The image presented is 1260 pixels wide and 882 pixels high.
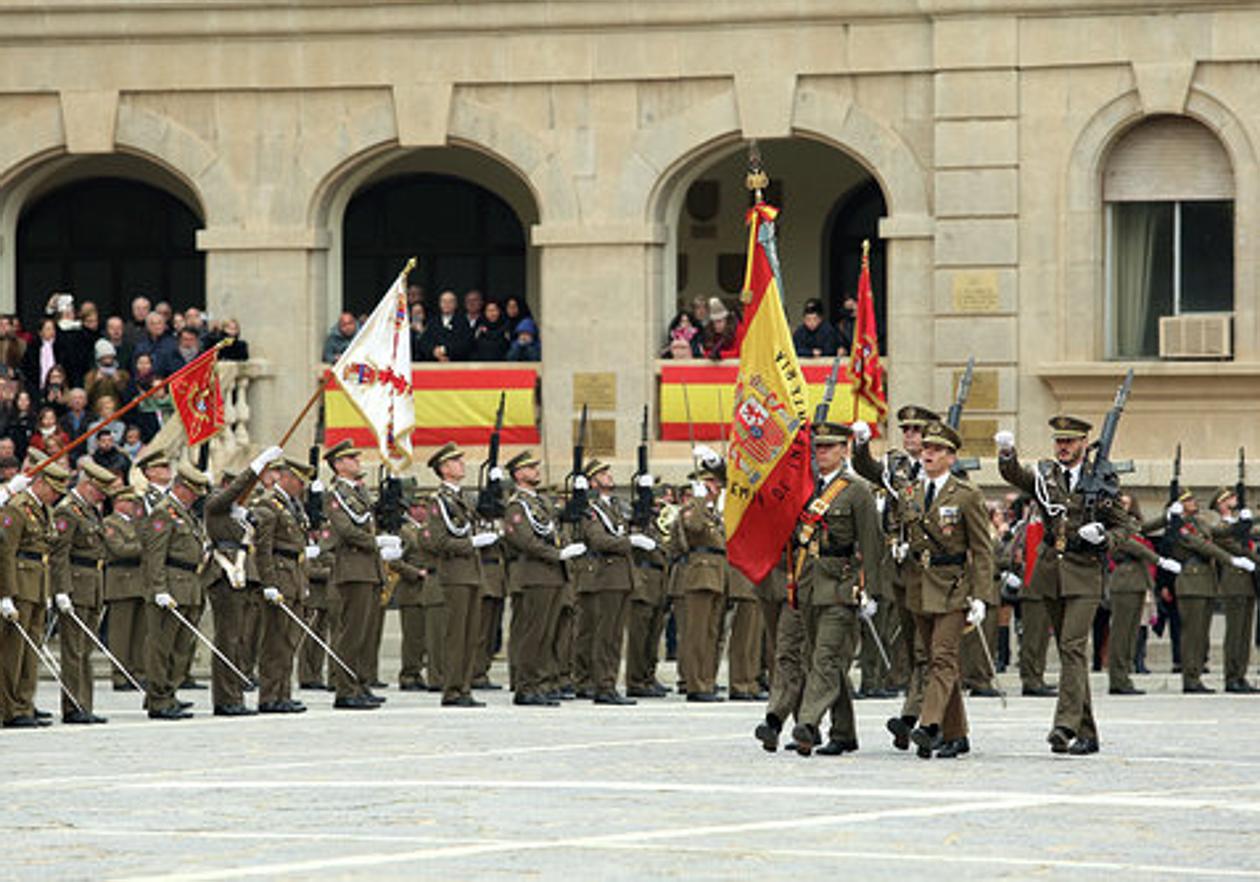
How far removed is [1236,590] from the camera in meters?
27.9

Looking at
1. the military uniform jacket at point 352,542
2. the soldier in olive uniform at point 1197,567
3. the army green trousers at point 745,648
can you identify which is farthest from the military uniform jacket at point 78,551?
the soldier in olive uniform at point 1197,567

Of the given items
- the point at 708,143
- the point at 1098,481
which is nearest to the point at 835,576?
the point at 1098,481

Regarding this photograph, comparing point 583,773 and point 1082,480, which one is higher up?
point 1082,480

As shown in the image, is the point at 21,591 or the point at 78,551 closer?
the point at 21,591

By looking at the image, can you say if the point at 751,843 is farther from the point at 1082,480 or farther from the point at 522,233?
the point at 522,233

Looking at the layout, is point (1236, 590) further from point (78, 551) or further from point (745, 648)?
point (78, 551)

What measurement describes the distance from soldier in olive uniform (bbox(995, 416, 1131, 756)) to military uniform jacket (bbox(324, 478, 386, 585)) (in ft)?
19.5

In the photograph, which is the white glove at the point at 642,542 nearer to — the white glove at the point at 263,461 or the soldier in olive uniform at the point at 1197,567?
the soldier in olive uniform at the point at 1197,567

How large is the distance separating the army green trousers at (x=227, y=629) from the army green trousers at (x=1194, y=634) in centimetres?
761

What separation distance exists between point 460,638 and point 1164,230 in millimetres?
10889

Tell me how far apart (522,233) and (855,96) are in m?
5.29

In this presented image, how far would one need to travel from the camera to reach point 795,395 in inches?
774

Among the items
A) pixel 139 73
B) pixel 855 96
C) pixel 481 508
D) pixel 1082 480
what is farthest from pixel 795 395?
pixel 139 73

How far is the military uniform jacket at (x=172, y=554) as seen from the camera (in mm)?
23109
